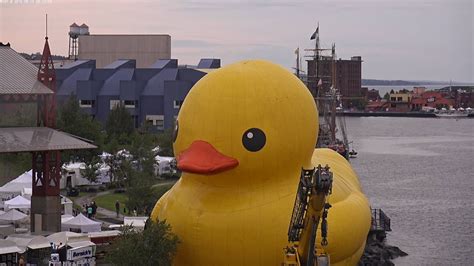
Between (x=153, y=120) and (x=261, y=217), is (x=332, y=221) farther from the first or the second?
(x=153, y=120)

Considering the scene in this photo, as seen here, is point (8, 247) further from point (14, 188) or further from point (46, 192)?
point (14, 188)

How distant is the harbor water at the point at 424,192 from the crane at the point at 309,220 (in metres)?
19.4

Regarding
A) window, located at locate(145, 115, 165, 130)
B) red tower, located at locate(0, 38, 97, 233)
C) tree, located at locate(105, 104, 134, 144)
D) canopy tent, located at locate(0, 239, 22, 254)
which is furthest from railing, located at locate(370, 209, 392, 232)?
window, located at locate(145, 115, 165, 130)

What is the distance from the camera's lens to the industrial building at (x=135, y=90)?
86438mm

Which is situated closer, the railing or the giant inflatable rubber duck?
the giant inflatable rubber duck

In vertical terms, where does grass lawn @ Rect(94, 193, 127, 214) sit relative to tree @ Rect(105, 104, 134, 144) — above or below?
below

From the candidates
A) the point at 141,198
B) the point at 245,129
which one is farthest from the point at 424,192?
the point at 245,129

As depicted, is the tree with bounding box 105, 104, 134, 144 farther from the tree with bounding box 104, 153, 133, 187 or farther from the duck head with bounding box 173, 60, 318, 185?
the duck head with bounding box 173, 60, 318, 185

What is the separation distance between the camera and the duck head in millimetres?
20891

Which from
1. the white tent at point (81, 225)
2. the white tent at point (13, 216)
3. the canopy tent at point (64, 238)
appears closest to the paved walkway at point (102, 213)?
the white tent at point (13, 216)

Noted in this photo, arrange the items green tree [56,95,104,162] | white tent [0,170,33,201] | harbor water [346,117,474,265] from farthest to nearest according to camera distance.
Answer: green tree [56,95,104,162] < harbor water [346,117,474,265] < white tent [0,170,33,201]

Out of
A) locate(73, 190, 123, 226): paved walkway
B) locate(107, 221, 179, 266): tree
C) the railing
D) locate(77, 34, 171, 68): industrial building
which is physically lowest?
the railing

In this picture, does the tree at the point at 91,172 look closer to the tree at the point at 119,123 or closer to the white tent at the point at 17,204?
the white tent at the point at 17,204

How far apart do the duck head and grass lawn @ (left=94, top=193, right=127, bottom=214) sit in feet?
73.7
